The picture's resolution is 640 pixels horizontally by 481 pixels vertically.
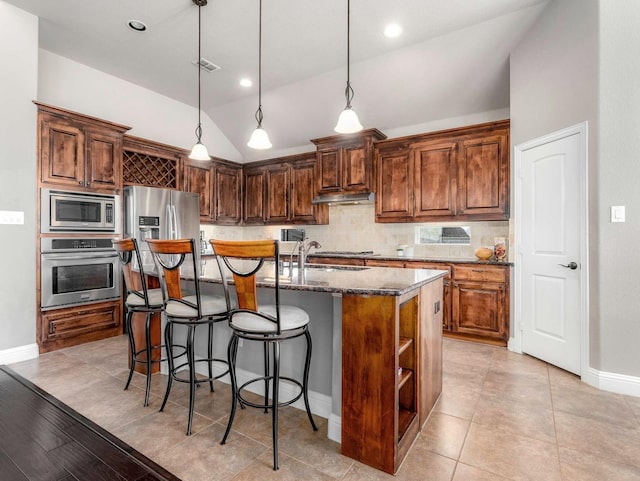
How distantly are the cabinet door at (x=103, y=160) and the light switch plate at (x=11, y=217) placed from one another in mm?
701

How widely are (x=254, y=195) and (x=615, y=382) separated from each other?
5.40m

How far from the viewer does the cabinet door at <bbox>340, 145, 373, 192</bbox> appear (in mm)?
4887

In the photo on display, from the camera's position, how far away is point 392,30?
140 inches

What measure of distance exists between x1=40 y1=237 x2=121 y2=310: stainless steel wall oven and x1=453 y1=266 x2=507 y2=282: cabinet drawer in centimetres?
405

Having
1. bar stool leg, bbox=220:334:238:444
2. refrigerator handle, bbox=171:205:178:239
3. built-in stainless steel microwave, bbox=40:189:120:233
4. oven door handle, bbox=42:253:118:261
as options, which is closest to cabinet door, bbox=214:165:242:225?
refrigerator handle, bbox=171:205:178:239

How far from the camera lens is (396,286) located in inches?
67.0

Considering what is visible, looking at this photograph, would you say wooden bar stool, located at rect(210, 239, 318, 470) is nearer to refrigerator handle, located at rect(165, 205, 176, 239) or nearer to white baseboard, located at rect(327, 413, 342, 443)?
white baseboard, located at rect(327, 413, 342, 443)

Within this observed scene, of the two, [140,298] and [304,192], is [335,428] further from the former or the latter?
[304,192]

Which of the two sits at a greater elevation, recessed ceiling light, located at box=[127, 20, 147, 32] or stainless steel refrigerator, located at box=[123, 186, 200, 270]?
recessed ceiling light, located at box=[127, 20, 147, 32]

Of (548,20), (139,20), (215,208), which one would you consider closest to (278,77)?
(139,20)

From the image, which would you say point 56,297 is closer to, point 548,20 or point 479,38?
point 479,38

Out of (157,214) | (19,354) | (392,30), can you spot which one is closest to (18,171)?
(157,214)

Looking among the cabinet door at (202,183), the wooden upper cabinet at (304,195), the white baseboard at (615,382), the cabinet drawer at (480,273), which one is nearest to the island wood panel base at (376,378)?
the white baseboard at (615,382)

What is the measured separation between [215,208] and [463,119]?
4138mm
